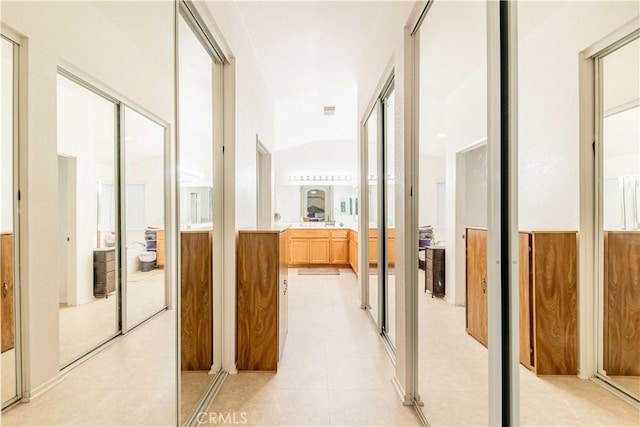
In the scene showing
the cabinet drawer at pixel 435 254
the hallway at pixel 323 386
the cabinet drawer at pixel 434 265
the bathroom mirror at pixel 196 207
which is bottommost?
the hallway at pixel 323 386

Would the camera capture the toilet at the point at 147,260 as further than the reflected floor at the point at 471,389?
Yes

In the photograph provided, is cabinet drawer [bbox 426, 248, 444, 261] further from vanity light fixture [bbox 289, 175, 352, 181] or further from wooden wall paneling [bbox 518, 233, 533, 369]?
vanity light fixture [bbox 289, 175, 352, 181]

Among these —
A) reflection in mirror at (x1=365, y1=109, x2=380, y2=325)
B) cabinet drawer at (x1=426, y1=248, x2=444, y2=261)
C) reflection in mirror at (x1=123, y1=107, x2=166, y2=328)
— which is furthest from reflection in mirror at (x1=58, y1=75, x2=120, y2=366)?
reflection in mirror at (x1=365, y1=109, x2=380, y2=325)

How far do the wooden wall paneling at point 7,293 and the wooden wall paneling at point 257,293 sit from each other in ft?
5.24

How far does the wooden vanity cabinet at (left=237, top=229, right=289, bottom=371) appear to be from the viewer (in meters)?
2.28

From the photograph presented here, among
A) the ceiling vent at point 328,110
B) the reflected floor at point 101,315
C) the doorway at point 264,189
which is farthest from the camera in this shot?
the ceiling vent at point 328,110

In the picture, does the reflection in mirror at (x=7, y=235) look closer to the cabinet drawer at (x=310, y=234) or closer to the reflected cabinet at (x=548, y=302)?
the reflected cabinet at (x=548, y=302)

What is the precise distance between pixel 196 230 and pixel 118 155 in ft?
2.70

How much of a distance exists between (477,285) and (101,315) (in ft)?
4.54

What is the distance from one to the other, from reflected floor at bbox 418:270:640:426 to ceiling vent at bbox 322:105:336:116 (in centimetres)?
360

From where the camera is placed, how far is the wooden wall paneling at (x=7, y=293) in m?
0.67

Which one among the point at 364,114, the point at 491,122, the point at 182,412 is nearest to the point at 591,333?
the point at 491,122

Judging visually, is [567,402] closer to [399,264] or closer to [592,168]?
[592,168]

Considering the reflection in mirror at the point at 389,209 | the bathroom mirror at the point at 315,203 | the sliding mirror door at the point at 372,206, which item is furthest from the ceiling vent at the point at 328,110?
the bathroom mirror at the point at 315,203
